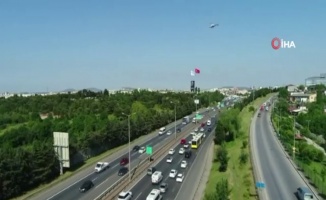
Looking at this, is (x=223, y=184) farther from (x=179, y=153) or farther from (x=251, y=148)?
(x=179, y=153)

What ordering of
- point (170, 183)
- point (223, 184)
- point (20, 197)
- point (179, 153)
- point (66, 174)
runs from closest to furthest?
point (223, 184)
point (20, 197)
point (170, 183)
point (66, 174)
point (179, 153)

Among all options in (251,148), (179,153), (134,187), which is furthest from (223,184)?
(179,153)

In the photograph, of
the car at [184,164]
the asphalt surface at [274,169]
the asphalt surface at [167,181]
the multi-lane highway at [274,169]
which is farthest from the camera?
the car at [184,164]

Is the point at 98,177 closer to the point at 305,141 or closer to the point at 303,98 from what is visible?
the point at 305,141

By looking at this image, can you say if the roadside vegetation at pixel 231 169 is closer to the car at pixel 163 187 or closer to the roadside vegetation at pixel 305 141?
the car at pixel 163 187

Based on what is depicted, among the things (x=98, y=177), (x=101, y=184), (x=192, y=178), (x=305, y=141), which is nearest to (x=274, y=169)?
(x=192, y=178)

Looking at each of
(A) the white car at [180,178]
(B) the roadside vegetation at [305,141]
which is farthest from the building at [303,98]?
(A) the white car at [180,178]
